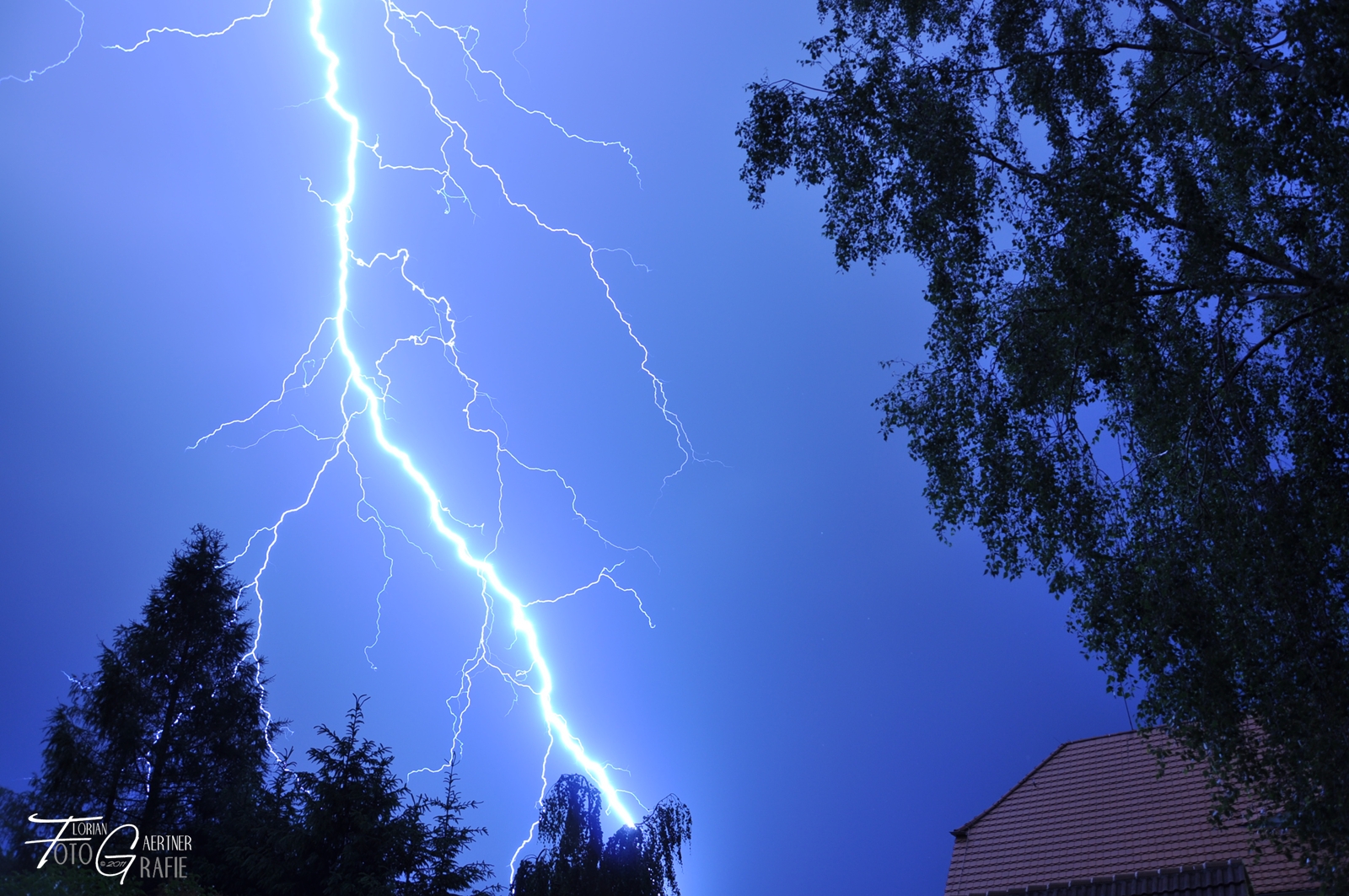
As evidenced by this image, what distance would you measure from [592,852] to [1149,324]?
11.2 metres

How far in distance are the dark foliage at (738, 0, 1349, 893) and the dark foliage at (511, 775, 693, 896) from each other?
9190 millimetres

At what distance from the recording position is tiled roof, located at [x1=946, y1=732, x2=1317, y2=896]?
1008 cm

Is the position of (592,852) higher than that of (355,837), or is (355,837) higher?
(592,852)

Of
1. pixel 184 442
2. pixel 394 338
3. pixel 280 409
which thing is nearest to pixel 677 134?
pixel 394 338

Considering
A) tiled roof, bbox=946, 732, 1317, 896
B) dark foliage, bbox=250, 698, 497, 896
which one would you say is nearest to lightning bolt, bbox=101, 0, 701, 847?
tiled roof, bbox=946, 732, 1317, 896

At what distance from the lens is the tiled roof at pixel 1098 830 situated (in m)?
10.1

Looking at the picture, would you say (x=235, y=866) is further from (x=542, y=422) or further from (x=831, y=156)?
(x=542, y=422)

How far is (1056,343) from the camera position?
20.5ft

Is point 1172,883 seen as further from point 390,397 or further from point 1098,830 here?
point 390,397

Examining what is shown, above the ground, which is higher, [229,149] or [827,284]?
[827,284]

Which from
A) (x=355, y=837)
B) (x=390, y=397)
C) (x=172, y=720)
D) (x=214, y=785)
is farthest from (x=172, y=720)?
(x=390, y=397)

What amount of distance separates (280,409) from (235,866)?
29.0 meters

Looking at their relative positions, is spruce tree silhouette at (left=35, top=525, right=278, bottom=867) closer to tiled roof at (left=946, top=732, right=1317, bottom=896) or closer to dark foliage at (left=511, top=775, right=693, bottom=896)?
dark foliage at (left=511, top=775, right=693, bottom=896)

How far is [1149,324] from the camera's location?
6230 millimetres
